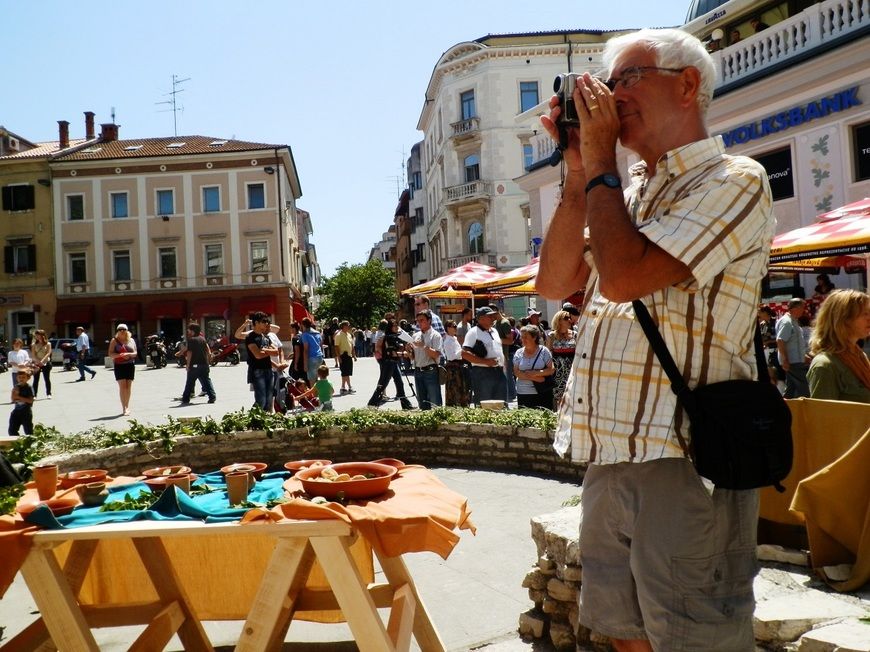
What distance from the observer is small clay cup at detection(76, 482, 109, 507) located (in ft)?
10.8

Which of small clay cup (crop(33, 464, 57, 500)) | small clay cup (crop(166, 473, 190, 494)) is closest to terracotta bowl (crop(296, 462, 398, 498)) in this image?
small clay cup (crop(166, 473, 190, 494))

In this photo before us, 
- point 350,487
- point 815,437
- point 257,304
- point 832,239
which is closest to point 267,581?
point 350,487

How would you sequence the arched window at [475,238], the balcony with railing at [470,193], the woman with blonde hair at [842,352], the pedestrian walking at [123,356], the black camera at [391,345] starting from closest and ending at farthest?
the woman with blonde hair at [842,352] < the black camera at [391,345] < the pedestrian walking at [123,356] < the balcony with railing at [470,193] < the arched window at [475,238]

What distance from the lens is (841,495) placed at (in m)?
3.55

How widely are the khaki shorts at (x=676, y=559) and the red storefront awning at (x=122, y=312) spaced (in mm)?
46522

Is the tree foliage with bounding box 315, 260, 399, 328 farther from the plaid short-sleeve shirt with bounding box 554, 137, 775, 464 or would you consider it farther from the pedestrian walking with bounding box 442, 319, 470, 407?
the plaid short-sleeve shirt with bounding box 554, 137, 775, 464

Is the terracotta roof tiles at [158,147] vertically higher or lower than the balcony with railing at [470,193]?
higher

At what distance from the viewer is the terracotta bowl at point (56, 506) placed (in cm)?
304

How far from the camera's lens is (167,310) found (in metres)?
44.9

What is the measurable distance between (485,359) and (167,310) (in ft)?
124

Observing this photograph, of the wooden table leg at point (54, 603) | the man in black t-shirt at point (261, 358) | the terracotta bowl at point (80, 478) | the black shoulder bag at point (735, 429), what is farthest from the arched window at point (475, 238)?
the black shoulder bag at point (735, 429)

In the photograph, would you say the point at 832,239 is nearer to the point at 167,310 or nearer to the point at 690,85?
the point at 690,85

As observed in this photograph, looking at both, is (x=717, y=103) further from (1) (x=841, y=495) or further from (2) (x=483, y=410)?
(1) (x=841, y=495)

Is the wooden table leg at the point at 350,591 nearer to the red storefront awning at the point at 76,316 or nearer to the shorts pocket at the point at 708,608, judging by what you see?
the shorts pocket at the point at 708,608
